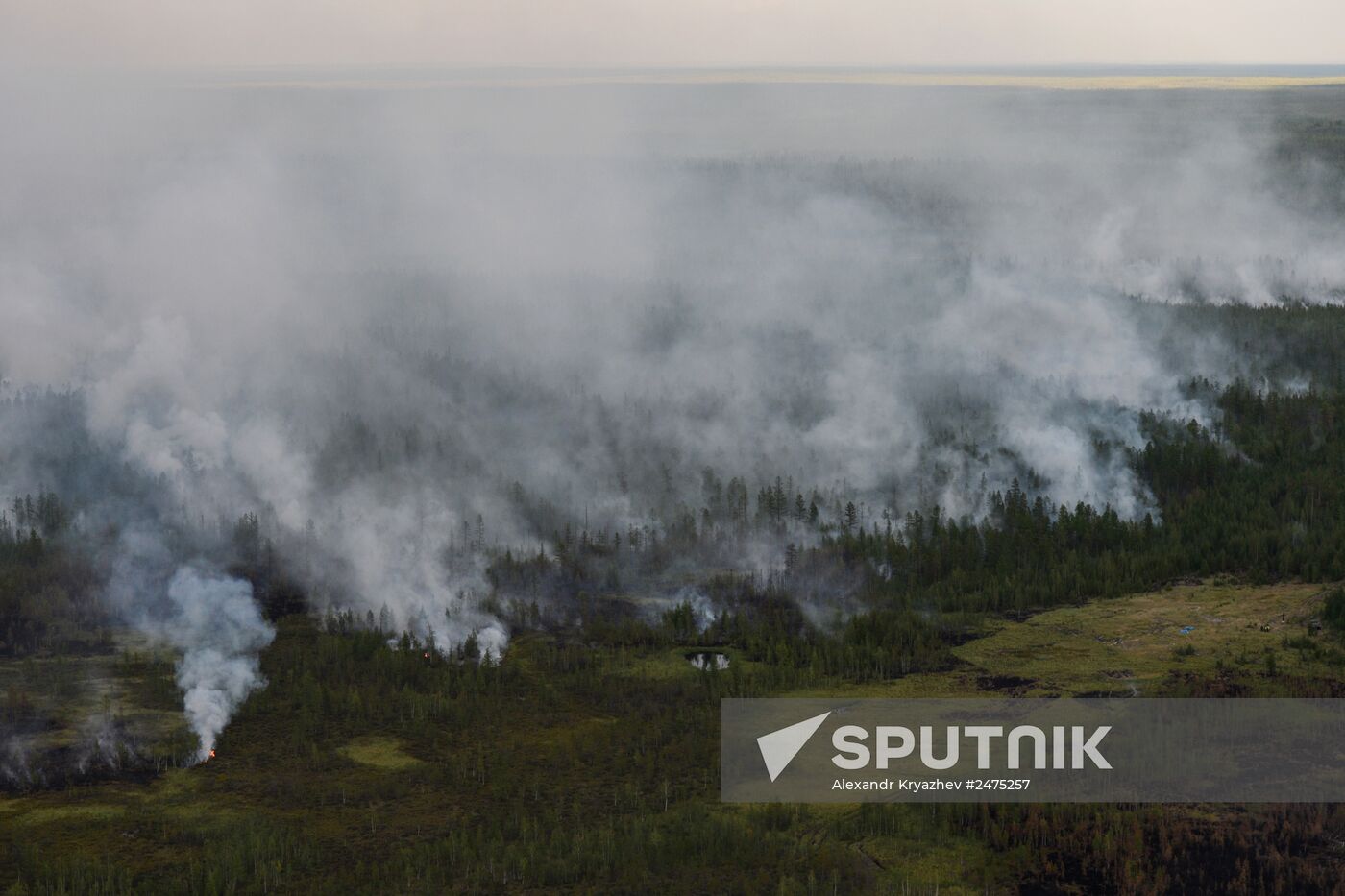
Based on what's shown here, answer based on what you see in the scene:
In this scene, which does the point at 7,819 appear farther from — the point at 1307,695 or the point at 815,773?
the point at 1307,695

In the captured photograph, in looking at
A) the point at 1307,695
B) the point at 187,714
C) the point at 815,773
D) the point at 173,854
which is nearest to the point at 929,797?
the point at 815,773

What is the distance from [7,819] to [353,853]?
3805cm

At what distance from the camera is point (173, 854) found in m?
152
